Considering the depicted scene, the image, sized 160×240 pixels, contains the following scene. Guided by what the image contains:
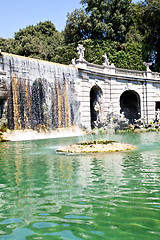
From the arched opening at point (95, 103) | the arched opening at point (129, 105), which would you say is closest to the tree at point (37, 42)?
the arched opening at point (129, 105)

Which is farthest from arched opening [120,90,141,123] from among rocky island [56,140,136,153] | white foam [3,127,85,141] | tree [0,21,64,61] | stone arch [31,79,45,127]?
rocky island [56,140,136,153]

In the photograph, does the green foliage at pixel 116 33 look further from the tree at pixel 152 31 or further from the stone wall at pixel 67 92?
the stone wall at pixel 67 92

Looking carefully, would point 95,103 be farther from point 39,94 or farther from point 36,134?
point 36,134

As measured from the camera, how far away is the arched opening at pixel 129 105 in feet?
110

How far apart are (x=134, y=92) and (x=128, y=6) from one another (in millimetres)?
13196

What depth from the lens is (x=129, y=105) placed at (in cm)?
3394

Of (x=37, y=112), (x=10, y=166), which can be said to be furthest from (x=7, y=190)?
(x=37, y=112)

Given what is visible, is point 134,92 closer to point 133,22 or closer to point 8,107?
point 133,22

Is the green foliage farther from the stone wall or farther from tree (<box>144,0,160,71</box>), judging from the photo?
the stone wall

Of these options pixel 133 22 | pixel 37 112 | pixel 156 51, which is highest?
pixel 133 22

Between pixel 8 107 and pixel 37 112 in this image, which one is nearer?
pixel 8 107

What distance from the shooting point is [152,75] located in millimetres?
32750

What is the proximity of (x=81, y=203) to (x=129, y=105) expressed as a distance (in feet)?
99.8

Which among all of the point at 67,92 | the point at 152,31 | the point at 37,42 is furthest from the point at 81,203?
the point at 37,42
